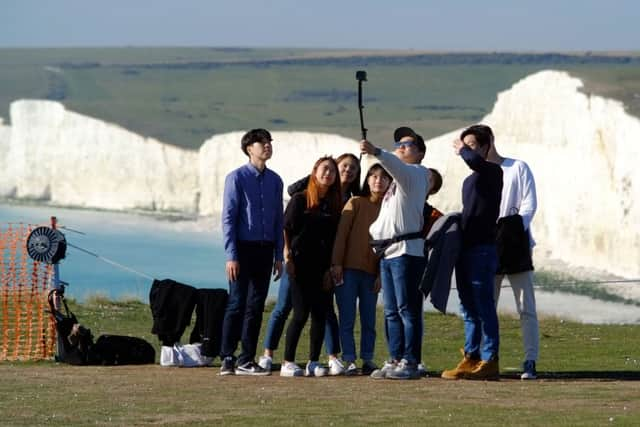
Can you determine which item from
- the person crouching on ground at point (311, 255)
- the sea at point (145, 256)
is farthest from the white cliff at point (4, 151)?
the person crouching on ground at point (311, 255)

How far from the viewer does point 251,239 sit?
43.5 ft


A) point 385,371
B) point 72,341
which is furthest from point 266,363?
point 72,341

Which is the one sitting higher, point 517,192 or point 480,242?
point 517,192

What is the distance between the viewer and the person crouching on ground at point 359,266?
1329cm

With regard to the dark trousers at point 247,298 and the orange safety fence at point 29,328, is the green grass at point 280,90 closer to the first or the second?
the orange safety fence at point 29,328

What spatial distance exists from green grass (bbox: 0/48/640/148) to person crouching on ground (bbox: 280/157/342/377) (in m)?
92.5

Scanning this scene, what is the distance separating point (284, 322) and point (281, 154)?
247 feet

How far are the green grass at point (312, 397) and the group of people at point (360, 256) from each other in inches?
13.5

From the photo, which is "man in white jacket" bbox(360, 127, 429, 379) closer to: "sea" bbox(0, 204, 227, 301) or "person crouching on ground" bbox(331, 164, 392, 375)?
"person crouching on ground" bbox(331, 164, 392, 375)

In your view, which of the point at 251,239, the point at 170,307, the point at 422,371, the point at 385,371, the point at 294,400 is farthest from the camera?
the point at 170,307

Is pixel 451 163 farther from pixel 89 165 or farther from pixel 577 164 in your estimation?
pixel 89 165

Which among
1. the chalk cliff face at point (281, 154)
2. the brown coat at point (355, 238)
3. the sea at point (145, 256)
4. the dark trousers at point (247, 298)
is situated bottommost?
the sea at point (145, 256)

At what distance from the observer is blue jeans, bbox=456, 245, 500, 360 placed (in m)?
12.8

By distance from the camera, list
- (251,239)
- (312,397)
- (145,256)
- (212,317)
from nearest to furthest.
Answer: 1. (312,397)
2. (251,239)
3. (212,317)
4. (145,256)
